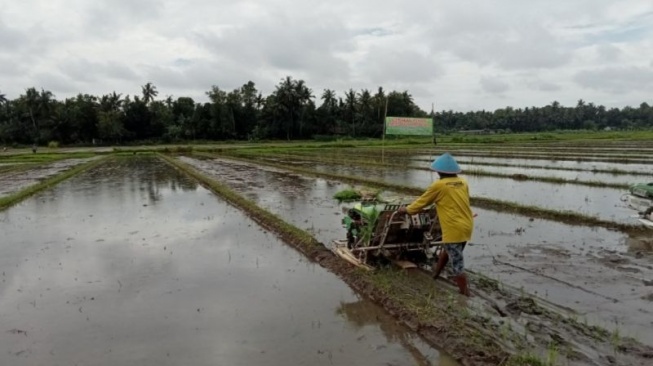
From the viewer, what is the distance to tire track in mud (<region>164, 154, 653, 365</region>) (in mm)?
3877

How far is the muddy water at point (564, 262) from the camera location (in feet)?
16.0

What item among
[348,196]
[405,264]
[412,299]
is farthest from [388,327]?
[348,196]

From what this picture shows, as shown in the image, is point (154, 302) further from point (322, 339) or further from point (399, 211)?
point (399, 211)

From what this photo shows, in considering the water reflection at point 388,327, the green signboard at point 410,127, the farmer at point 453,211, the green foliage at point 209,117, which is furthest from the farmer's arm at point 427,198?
the green foliage at point 209,117

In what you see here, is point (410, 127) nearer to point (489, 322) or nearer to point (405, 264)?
point (405, 264)

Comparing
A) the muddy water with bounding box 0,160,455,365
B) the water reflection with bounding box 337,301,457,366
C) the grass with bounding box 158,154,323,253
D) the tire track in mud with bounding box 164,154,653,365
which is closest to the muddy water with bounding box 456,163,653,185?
the grass with bounding box 158,154,323,253

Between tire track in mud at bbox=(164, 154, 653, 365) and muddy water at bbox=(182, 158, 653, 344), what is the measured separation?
1.11ft

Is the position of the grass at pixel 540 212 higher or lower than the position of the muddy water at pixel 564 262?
higher

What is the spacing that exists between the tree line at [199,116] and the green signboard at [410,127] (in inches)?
1333

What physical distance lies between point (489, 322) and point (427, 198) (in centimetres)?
148

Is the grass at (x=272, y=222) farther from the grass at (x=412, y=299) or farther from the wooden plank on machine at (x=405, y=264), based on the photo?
the wooden plank on machine at (x=405, y=264)

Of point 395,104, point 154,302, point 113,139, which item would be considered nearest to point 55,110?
point 113,139

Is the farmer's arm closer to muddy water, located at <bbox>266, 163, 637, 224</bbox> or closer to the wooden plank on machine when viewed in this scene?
the wooden plank on machine

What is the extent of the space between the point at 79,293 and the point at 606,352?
18.1 feet
